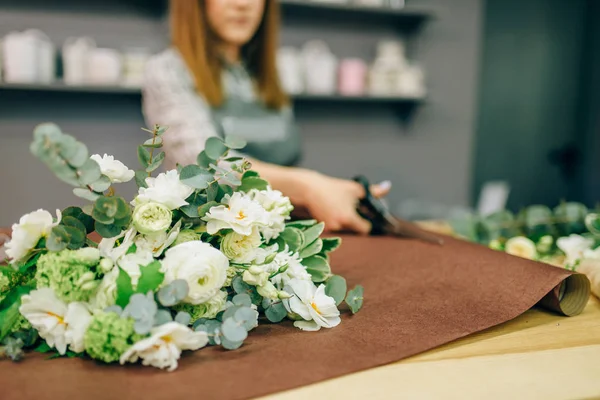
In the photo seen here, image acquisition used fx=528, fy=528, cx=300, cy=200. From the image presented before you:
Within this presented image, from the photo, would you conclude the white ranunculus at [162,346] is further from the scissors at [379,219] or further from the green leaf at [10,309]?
the scissors at [379,219]

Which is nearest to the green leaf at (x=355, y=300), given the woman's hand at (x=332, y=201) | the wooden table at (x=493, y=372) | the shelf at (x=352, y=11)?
the wooden table at (x=493, y=372)

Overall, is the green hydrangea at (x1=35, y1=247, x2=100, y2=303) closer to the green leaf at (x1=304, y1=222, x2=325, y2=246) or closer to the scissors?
the green leaf at (x1=304, y1=222, x2=325, y2=246)

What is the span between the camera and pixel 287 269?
62 centimetres

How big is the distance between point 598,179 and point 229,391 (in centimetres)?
369

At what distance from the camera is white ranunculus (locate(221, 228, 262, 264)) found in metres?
0.58

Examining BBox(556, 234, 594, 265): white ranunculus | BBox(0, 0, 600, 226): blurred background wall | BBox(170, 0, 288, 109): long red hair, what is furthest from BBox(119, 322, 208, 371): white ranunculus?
BBox(0, 0, 600, 226): blurred background wall

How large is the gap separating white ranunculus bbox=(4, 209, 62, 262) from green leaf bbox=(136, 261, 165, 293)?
116 mm

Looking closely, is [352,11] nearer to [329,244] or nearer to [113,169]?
Answer: [329,244]

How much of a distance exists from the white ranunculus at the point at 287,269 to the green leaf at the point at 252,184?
3.2 inches

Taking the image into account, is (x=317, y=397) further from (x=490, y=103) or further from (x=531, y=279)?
(x=490, y=103)

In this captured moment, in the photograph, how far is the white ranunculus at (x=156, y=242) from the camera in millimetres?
546

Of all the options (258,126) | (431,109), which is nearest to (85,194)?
(258,126)

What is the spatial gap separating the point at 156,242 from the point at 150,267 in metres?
0.05

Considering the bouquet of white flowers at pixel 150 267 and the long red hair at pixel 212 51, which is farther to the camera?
the long red hair at pixel 212 51
